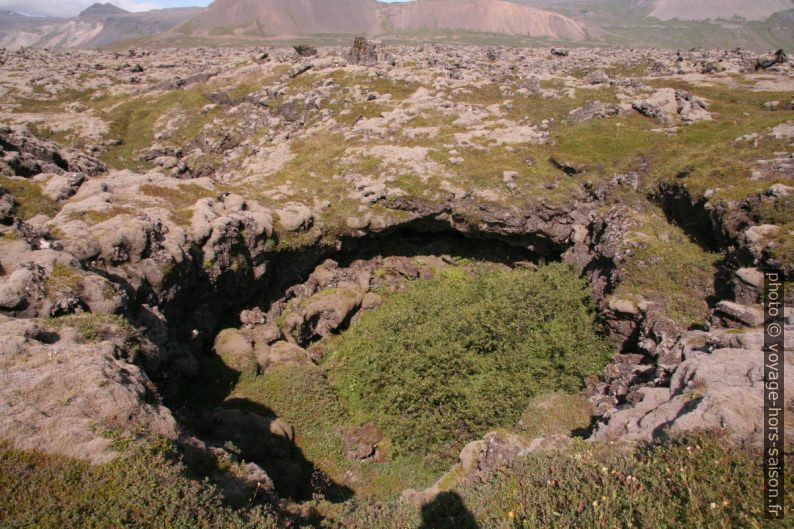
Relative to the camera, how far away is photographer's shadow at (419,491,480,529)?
43.0 ft

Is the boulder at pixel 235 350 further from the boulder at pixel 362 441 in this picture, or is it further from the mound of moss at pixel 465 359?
the boulder at pixel 362 441

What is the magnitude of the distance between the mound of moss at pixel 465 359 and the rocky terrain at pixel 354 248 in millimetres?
1508

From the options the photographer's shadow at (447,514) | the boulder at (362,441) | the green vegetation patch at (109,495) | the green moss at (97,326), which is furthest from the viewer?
the boulder at (362,441)

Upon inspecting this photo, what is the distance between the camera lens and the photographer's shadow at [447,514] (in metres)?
13.1

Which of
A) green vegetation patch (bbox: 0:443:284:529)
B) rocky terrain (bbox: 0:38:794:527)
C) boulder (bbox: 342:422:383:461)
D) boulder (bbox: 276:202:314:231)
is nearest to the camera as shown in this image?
green vegetation patch (bbox: 0:443:284:529)

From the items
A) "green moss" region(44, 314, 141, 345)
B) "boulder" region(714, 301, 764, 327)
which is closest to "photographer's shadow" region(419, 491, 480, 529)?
"green moss" region(44, 314, 141, 345)

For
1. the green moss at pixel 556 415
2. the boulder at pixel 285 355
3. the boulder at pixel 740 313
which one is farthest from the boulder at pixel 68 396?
the boulder at pixel 740 313

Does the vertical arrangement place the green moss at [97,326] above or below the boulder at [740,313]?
above

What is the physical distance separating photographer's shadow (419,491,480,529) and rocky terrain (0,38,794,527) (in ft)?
1.93

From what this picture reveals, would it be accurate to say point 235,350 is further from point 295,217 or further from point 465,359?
point 465,359

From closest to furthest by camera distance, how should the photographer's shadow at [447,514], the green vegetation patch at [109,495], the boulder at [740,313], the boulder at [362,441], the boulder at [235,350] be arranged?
1. the green vegetation patch at [109,495]
2. the photographer's shadow at [447,514]
3. the boulder at [740,313]
4. the boulder at [362,441]
5. the boulder at [235,350]

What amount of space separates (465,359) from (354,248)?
1511 cm

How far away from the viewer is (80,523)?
9.73 metres

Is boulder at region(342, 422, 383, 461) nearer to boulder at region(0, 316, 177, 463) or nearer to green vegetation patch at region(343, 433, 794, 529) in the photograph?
green vegetation patch at region(343, 433, 794, 529)
